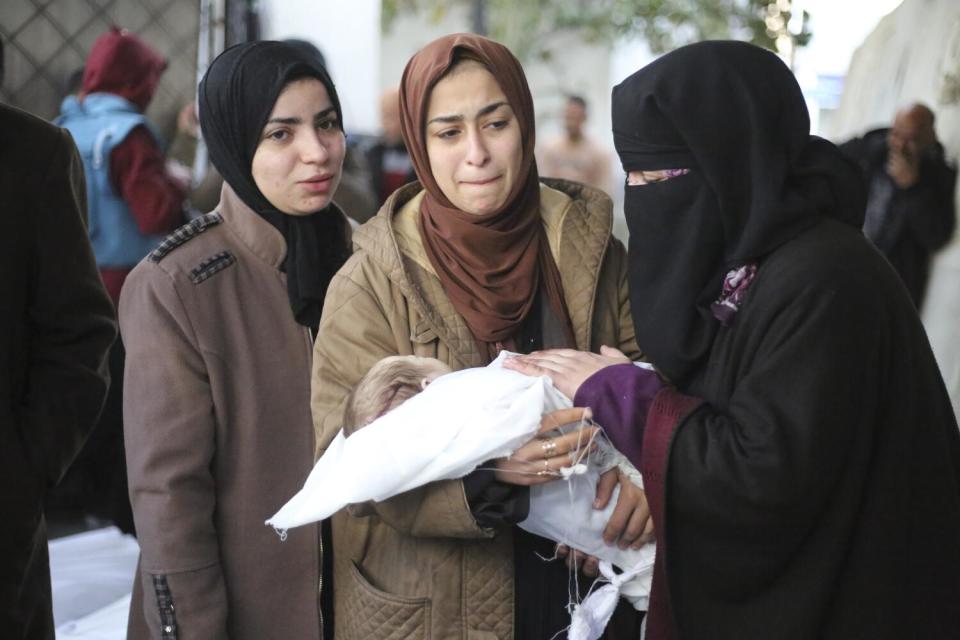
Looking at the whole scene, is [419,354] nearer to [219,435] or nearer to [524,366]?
[524,366]

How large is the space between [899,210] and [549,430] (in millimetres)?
3427

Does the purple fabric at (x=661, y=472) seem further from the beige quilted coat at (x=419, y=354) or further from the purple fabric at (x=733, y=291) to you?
the beige quilted coat at (x=419, y=354)

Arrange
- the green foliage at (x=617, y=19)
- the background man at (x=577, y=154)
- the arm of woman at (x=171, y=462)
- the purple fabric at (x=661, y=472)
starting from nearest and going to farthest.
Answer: the purple fabric at (x=661, y=472) → the arm of woman at (x=171, y=462) → the green foliage at (x=617, y=19) → the background man at (x=577, y=154)

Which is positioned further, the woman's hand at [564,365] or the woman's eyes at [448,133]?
the woman's eyes at [448,133]

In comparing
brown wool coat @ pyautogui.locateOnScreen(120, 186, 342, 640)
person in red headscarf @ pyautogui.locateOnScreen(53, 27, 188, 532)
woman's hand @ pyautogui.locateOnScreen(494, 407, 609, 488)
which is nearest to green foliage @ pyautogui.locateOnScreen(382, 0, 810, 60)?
person in red headscarf @ pyautogui.locateOnScreen(53, 27, 188, 532)

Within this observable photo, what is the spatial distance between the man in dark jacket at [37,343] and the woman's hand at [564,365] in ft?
3.20

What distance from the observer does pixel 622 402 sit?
1979 millimetres

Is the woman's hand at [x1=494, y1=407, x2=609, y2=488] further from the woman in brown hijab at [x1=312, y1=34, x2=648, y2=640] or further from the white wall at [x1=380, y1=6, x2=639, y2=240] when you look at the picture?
the white wall at [x1=380, y1=6, x2=639, y2=240]

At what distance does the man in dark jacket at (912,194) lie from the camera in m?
4.80

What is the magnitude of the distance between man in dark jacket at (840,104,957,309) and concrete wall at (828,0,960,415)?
8cm

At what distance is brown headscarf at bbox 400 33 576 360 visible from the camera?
7.41ft

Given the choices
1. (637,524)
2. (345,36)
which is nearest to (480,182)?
(637,524)

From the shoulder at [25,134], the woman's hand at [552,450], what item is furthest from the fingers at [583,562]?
the shoulder at [25,134]

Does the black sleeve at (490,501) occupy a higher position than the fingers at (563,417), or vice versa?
the fingers at (563,417)
